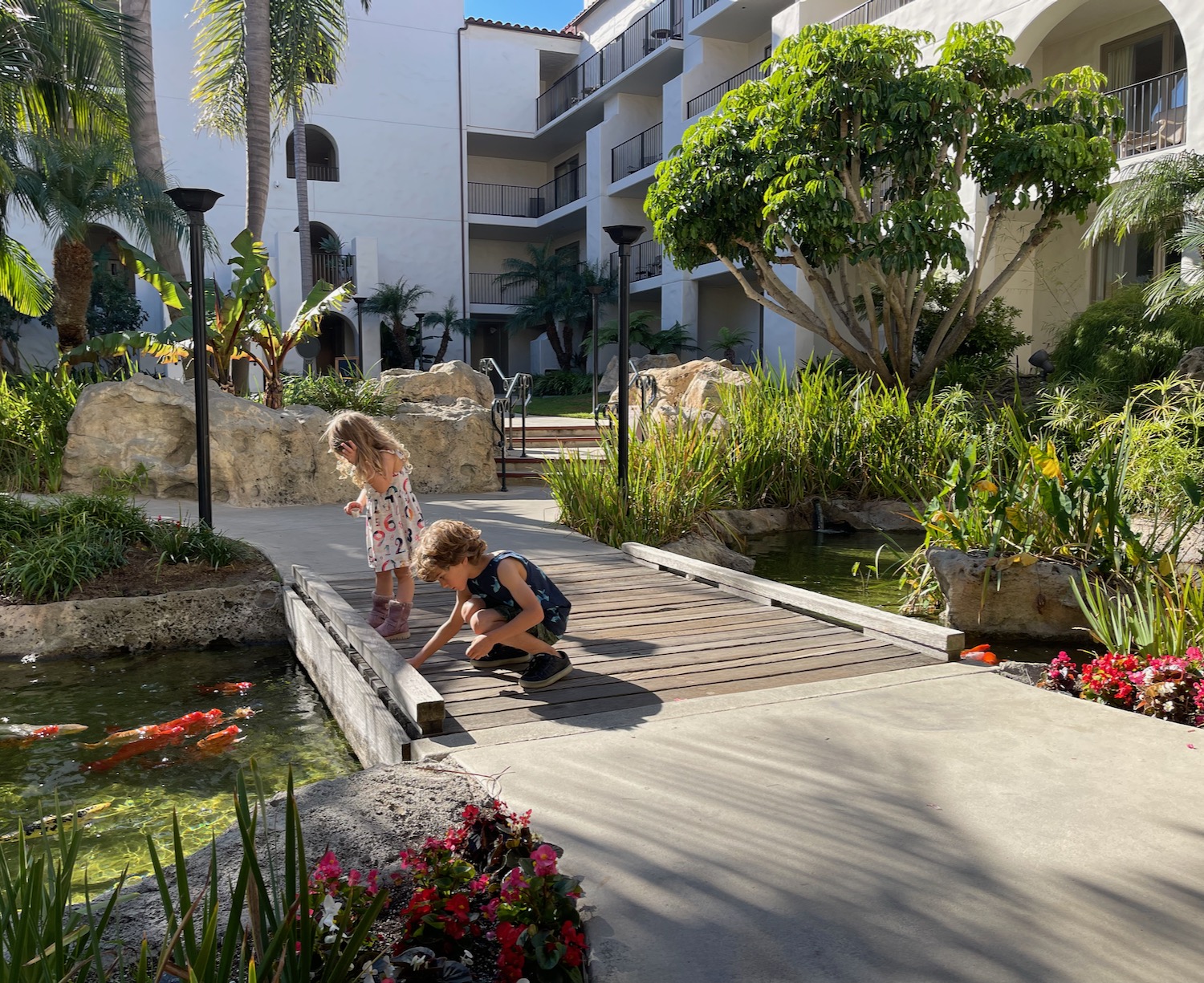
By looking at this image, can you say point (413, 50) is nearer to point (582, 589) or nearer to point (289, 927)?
point (582, 589)

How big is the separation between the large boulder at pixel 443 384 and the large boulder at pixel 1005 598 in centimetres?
824

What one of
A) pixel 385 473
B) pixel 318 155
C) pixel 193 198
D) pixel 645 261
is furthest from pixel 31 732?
Answer: pixel 318 155

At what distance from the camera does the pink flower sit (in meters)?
2.34

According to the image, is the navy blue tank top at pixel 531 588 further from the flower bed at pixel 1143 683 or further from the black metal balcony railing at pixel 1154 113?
the black metal balcony railing at pixel 1154 113

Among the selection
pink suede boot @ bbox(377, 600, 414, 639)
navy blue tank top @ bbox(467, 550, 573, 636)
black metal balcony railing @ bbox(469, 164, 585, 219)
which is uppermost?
black metal balcony railing @ bbox(469, 164, 585, 219)

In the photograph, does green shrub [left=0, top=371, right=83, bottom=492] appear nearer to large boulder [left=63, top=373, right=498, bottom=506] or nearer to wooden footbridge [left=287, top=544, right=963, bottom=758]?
large boulder [left=63, top=373, right=498, bottom=506]

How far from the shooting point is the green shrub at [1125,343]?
12.1 m

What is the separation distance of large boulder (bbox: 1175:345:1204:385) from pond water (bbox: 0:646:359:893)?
33.3 ft

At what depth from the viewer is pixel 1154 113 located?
1543 centimetres

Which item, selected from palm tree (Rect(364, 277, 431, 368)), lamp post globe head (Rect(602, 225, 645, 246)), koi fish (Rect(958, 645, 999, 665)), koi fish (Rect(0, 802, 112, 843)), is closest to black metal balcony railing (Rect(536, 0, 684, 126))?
palm tree (Rect(364, 277, 431, 368))

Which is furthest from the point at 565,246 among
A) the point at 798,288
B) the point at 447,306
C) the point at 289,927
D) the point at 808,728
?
the point at 289,927

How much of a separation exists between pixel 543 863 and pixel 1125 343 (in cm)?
1268

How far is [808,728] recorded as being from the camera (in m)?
3.71

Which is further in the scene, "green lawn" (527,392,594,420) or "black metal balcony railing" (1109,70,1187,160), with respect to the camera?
"green lawn" (527,392,594,420)
